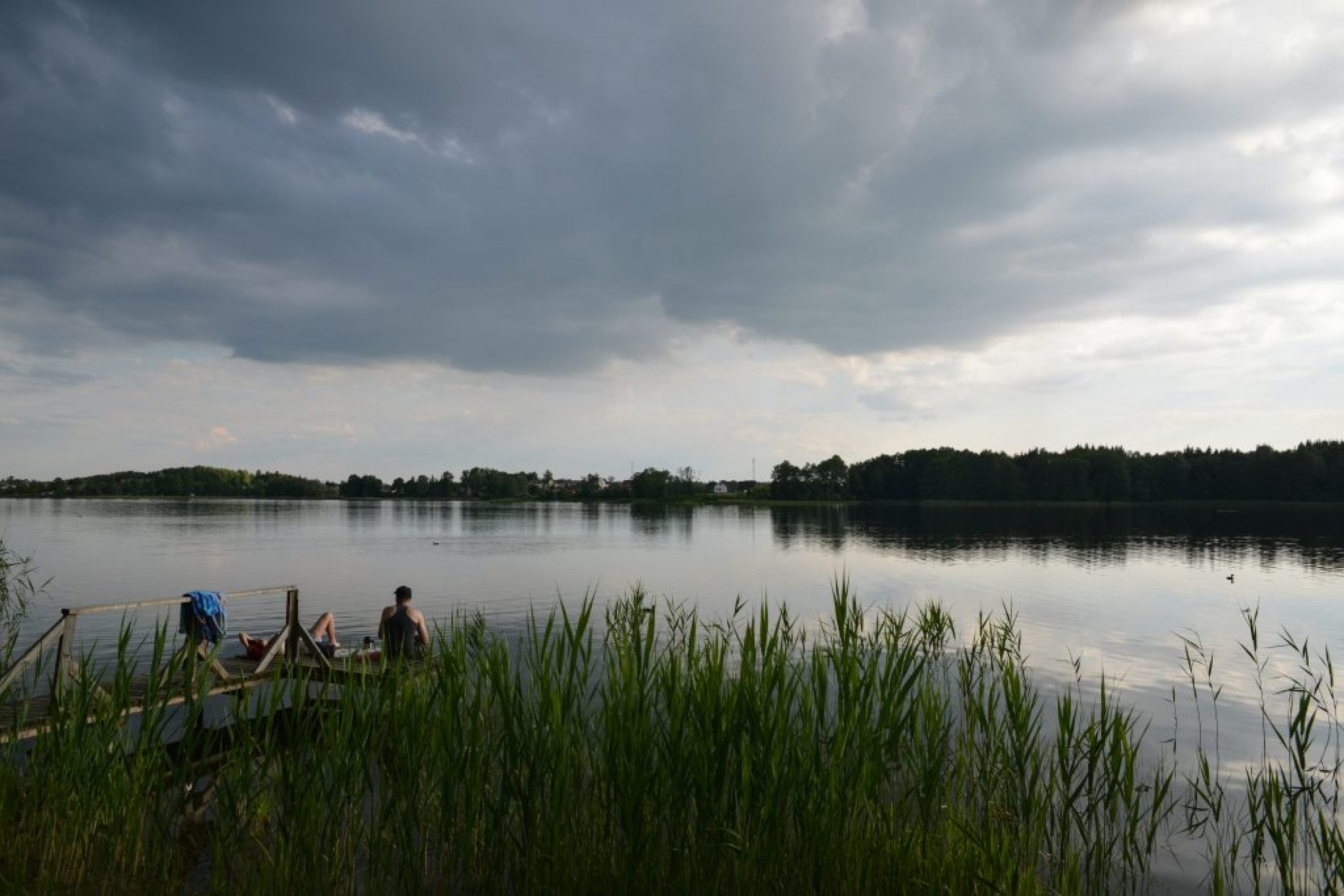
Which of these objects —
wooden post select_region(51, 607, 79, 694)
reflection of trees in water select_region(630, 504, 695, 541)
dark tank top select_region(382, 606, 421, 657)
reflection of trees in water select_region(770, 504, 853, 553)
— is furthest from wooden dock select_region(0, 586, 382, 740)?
reflection of trees in water select_region(630, 504, 695, 541)

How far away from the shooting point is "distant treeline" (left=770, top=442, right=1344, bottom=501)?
135m

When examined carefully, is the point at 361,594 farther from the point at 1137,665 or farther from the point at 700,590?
the point at 1137,665

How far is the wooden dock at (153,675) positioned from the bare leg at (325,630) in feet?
1.50

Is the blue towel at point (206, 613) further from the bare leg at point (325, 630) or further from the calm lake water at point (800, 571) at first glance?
the calm lake water at point (800, 571)

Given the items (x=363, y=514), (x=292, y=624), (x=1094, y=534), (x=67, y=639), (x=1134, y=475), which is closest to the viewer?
(x=67, y=639)

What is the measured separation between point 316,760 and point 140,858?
2466 mm

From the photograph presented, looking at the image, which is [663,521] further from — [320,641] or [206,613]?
[206,613]

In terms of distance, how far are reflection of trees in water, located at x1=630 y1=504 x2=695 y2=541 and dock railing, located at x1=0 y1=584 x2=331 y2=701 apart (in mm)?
54391

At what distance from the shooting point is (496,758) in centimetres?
634

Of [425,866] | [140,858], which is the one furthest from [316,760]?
[140,858]

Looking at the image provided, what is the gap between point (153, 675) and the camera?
5816 mm

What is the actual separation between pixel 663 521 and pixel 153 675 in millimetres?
97647

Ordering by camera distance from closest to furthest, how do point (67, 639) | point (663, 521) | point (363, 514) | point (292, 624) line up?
point (67, 639) < point (292, 624) < point (663, 521) < point (363, 514)

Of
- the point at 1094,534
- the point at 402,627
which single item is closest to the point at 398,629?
the point at 402,627
